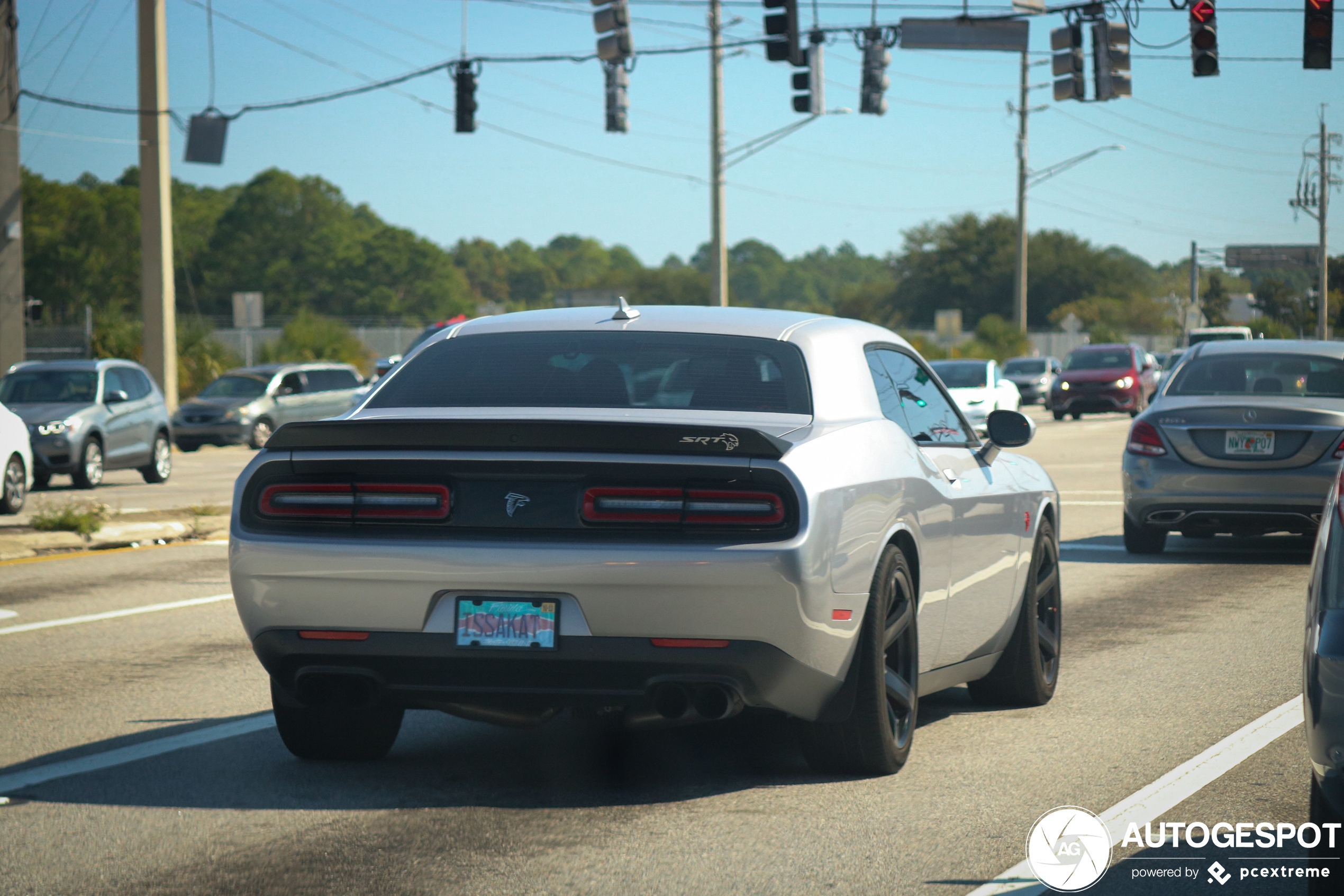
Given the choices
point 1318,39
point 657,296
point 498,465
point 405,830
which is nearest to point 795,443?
point 498,465

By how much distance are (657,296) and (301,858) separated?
479 ft

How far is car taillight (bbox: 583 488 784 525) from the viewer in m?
5.26

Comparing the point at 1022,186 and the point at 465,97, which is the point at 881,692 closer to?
the point at 465,97

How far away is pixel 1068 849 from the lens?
504 centimetres

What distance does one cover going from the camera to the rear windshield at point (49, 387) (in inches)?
927

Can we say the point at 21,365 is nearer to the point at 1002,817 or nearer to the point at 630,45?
the point at 630,45

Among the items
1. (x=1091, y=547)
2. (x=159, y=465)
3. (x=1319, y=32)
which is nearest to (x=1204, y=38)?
(x=1319, y=32)

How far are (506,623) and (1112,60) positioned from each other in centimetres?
2447

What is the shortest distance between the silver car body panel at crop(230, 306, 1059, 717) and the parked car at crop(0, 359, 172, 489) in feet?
57.7

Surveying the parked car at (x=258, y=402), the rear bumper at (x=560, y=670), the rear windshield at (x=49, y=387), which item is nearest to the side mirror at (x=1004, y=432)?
the rear bumper at (x=560, y=670)

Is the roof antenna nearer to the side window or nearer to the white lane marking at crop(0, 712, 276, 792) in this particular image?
the side window

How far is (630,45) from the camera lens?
26.5 metres

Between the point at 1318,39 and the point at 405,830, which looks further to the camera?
the point at 1318,39

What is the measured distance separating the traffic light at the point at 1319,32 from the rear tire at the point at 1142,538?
12.4 metres
